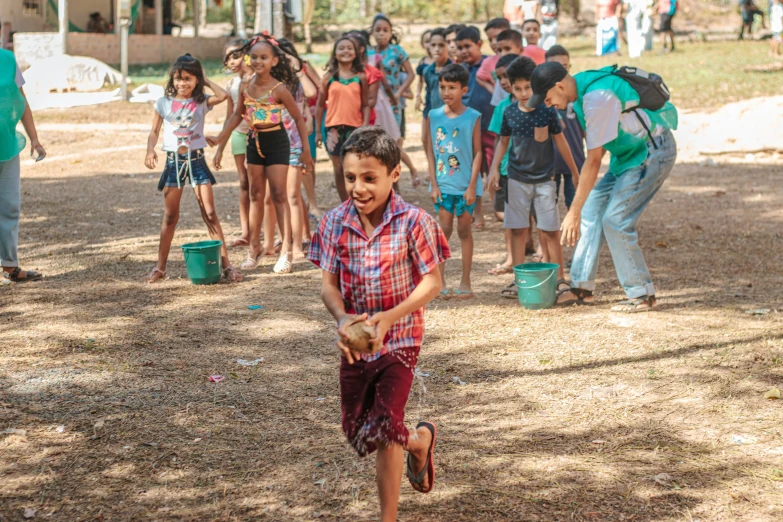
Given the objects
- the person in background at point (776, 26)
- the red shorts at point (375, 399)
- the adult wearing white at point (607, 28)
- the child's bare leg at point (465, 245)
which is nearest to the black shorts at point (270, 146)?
the child's bare leg at point (465, 245)

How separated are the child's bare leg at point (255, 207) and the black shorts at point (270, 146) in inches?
6.5

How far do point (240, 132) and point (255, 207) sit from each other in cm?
96

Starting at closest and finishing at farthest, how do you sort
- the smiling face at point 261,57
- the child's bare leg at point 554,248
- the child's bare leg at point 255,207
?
the child's bare leg at point 554,248
the smiling face at point 261,57
the child's bare leg at point 255,207

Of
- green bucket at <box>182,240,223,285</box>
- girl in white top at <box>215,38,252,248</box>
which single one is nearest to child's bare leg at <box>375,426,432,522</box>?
green bucket at <box>182,240,223,285</box>

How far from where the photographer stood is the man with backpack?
236 inches

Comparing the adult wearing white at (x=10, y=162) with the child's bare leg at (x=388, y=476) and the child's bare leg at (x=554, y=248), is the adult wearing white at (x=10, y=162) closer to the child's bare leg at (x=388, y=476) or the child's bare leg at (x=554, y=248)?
the child's bare leg at (x=554, y=248)

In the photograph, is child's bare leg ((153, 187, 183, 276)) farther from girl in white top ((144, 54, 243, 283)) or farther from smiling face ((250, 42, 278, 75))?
smiling face ((250, 42, 278, 75))

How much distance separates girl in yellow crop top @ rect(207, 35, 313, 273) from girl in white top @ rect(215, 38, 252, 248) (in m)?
0.26

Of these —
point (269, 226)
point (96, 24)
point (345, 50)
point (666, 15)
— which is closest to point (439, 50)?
point (345, 50)

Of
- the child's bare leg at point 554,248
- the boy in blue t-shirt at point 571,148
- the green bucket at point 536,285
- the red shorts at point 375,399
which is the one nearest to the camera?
the red shorts at point 375,399

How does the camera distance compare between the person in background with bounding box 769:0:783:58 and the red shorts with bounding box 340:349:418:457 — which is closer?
the red shorts with bounding box 340:349:418:457

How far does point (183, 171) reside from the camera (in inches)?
287

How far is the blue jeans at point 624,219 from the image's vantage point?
20.6ft

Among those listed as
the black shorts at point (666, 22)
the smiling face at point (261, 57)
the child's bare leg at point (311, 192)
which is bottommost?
the child's bare leg at point (311, 192)
